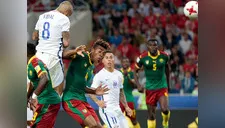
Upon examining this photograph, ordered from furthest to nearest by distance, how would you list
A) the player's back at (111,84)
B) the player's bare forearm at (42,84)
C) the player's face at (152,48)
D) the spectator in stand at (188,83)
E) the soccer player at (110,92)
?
the spectator in stand at (188,83) < the player's face at (152,48) < the player's back at (111,84) < the soccer player at (110,92) < the player's bare forearm at (42,84)

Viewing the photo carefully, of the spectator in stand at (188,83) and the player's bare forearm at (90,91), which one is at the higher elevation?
the player's bare forearm at (90,91)

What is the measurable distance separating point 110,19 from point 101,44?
4.85 meters

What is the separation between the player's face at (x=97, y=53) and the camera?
21.8 ft

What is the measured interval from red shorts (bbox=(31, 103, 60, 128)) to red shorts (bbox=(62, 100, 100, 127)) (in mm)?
154

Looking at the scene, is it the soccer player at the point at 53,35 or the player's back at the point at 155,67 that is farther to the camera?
the player's back at the point at 155,67

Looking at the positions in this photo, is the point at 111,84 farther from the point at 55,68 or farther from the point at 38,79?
the point at 38,79

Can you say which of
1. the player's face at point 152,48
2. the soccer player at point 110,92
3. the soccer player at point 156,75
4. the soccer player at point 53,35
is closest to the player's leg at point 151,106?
the soccer player at point 156,75

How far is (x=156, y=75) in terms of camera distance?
8.73 metres

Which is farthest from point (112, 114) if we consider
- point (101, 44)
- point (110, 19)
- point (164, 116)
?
point (110, 19)

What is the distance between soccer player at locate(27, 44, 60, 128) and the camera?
19.8 feet

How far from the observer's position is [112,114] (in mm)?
7074

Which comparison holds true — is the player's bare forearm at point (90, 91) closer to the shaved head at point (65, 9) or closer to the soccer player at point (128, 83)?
the shaved head at point (65, 9)

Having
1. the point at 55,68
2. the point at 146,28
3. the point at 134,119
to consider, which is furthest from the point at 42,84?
the point at 146,28
